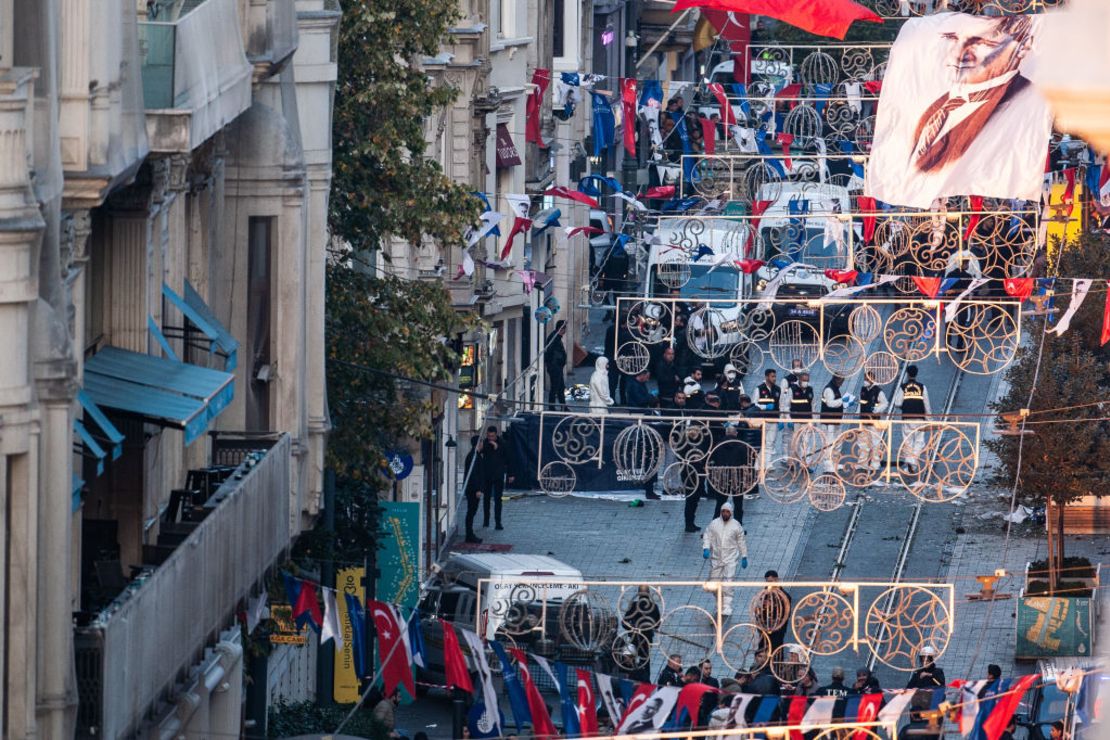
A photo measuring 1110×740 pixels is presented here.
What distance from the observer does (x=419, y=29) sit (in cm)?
2797

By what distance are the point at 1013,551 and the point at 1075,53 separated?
28671 millimetres

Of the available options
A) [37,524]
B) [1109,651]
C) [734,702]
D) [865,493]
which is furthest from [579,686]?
[865,493]

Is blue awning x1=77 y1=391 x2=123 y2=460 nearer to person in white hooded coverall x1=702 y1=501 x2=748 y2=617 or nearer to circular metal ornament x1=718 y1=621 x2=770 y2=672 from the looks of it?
circular metal ornament x1=718 y1=621 x2=770 y2=672

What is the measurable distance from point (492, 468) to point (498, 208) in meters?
7.14

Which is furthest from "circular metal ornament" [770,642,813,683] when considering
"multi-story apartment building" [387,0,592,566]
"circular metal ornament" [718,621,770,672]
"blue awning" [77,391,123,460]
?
"blue awning" [77,391,123,460]

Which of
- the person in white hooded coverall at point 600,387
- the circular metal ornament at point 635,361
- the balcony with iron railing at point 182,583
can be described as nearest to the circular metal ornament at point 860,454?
the person in white hooded coverall at point 600,387

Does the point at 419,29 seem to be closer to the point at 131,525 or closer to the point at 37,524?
the point at 131,525

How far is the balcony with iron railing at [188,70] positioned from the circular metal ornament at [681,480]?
14.8 m

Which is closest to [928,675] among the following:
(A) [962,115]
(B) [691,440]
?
(A) [962,115]

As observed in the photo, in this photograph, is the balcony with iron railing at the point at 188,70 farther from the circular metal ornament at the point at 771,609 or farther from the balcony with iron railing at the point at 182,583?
the circular metal ornament at the point at 771,609

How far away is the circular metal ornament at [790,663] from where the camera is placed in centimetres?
2748

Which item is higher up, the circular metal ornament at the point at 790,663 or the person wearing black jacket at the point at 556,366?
the person wearing black jacket at the point at 556,366

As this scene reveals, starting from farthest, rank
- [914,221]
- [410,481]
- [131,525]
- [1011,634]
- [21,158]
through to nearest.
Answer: [914,221] < [410,481] < [1011,634] < [131,525] < [21,158]

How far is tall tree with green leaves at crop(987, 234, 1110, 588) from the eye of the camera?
116 feet
